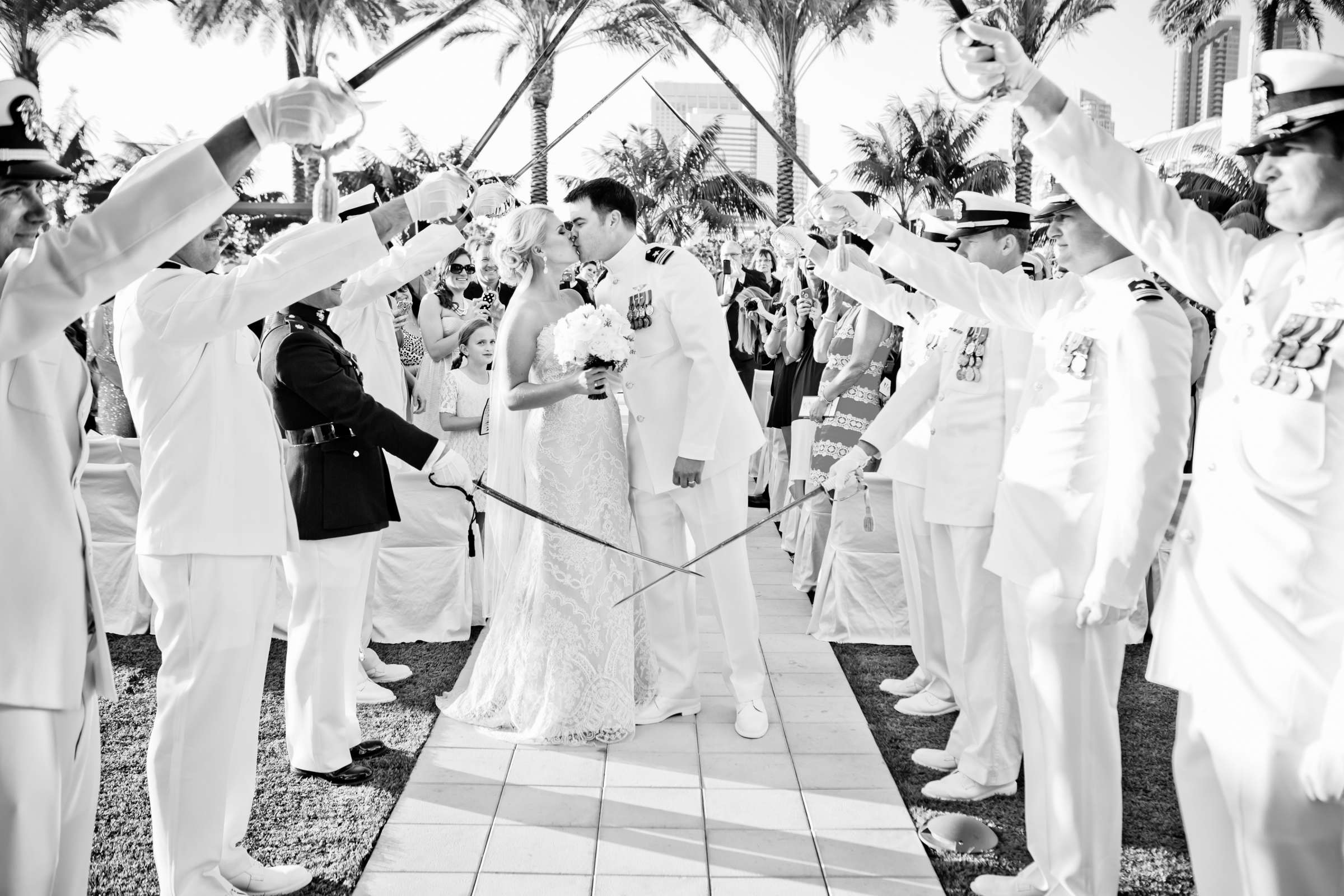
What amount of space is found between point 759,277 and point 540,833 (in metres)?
10.8

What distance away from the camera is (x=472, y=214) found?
14.2 feet

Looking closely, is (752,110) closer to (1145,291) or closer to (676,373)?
(676,373)

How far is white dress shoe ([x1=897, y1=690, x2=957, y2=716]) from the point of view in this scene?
512cm

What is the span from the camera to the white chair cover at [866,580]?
20.8 feet

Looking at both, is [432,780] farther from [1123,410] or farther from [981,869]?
[1123,410]

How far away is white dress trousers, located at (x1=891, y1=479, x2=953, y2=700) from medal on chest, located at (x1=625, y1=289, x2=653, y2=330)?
149cm

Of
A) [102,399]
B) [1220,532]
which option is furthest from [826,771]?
[102,399]

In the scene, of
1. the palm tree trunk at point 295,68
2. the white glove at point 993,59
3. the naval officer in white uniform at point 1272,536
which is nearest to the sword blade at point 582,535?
the naval officer in white uniform at point 1272,536

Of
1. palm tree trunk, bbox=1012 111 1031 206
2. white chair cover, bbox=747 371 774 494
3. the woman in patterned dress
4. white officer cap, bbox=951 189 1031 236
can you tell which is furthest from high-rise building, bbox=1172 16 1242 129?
white officer cap, bbox=951 189 1031 236

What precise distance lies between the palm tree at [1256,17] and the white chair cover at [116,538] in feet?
69.5

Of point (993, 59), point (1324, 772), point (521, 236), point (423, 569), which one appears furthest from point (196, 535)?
point (423, 569)

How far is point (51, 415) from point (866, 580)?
4869mm

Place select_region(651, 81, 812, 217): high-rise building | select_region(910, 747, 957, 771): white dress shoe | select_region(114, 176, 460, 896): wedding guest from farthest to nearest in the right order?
select_region(651, 81, 812, 217): high-rise building < select_region(910, 747, 957, 771): white dress shoe < select_region(114, 176, 460, 896): wedding guest

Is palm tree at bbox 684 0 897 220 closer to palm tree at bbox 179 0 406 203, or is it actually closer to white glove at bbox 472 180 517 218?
palm tree at bbox 179 0 406 203
